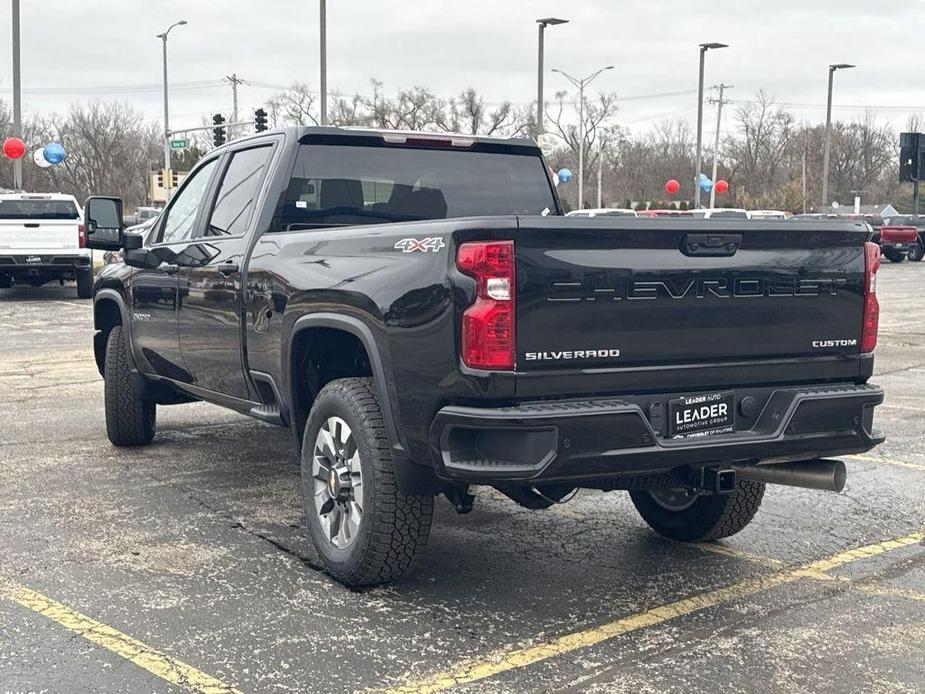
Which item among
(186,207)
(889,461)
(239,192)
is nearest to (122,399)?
(186,207)

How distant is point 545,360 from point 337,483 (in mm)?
1194

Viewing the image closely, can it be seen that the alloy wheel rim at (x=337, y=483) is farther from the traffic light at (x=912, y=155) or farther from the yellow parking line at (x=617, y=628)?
the traffic light at (x=912, y=155)

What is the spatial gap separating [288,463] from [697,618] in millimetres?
3440

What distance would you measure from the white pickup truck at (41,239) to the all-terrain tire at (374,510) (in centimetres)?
1638

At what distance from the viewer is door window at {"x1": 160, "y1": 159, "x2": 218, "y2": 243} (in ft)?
21.7

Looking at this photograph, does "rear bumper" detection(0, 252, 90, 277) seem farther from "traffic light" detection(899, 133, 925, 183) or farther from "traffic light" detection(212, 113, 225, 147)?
"traffic light" detection(899, 133, 925, 183)

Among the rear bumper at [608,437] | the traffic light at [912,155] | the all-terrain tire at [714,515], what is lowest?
the all-terrain tire at [714,515]

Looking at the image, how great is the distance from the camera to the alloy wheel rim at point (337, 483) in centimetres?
465

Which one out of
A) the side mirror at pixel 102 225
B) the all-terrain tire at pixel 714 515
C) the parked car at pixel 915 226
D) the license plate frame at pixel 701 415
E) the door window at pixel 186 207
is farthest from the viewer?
the parked car at pixel 915 226

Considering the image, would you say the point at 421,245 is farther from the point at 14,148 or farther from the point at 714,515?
the point at 14,148

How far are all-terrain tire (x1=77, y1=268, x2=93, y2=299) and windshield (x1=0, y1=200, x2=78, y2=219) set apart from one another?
1.01m

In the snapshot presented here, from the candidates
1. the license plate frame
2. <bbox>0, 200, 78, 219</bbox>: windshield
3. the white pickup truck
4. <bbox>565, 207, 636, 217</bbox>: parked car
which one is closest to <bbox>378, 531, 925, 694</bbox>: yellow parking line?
the license plate frame

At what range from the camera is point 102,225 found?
7.20m

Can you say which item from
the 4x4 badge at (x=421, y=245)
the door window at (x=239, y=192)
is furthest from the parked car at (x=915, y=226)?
the 4x4 badge at (x=421, y=245)
